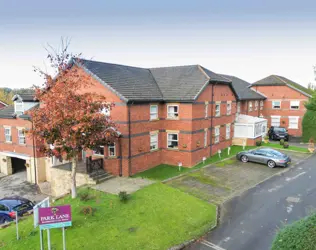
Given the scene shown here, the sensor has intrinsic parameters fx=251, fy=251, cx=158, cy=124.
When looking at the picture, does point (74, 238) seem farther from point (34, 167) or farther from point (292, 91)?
point (292, 91)

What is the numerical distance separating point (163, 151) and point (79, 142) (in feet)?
34.9

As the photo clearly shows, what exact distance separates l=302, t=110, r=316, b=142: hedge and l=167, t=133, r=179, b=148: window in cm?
A: 2240

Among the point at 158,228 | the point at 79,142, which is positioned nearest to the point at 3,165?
the point at 79,142

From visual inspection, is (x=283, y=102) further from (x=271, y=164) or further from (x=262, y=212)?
(x=262, y=212)

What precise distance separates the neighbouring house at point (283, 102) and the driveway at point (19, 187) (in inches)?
1390

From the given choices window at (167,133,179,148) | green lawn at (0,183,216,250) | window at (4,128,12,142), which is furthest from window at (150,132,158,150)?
window at (4,128,12,142)

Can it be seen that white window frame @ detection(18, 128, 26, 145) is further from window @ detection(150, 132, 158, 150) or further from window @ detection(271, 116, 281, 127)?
window @ detection(271, 116, 281, 127)

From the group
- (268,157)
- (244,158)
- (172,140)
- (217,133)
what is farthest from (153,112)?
(268,157)

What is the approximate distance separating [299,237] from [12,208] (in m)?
15.3

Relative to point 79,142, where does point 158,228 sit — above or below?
below

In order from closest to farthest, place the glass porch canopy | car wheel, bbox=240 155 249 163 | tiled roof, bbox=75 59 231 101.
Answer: tiled roof, bbox=75 59 231 101 → car wheel, bbox=240 155 249 163 → the glass porch canopy

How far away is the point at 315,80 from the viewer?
67.6 ft

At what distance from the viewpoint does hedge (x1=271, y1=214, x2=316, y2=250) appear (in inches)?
253

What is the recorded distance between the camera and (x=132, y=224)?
11.7m
